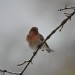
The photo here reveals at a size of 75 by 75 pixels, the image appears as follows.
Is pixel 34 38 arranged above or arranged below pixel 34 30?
below

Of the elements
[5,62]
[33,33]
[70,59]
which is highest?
[33,33]

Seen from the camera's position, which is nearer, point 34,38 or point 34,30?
point 34,30

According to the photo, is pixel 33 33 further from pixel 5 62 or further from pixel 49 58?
pixel 5 62

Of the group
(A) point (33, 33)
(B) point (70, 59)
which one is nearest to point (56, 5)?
(B) point (70, 59)

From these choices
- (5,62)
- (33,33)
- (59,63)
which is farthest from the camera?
(5,62)

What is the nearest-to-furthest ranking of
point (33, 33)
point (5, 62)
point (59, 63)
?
point (33, 33) < point (59, 63) < point (5, 62)

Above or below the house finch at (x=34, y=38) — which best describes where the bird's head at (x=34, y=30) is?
above

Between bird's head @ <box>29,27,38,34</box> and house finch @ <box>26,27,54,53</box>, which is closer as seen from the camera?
bird's head @ <box>29,27,38,34</box>

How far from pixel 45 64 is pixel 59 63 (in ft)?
2.22

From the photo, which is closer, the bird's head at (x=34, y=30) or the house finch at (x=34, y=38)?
the bird's head at (x=34, y=30)

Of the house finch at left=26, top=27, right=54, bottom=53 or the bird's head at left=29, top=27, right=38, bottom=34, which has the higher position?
the bird's head at left=29, top=27, right=38, bottom=34

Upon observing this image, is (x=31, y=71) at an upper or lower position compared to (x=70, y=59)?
lower

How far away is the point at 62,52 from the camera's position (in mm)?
9430

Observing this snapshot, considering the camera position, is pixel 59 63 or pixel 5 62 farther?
pixel 5 62
